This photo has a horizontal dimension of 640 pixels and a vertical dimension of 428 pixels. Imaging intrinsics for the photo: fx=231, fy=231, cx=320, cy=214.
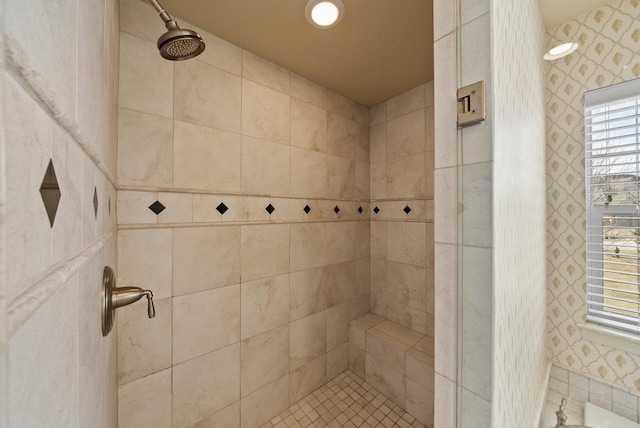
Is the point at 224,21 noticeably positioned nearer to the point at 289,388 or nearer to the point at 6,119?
the point at 6,119

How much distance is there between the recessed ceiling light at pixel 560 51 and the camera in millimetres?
1282

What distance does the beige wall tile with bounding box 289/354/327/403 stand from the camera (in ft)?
5.26

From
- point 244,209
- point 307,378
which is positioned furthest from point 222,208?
point 307,378

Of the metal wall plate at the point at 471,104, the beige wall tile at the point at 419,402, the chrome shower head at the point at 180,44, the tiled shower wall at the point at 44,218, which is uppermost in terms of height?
the chrome shower head at the point at 180,44

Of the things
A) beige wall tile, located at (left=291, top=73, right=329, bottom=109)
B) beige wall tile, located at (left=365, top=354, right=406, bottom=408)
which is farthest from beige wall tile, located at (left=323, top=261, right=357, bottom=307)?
beige wall tile, located at (left=291, top=73, right=329, bottom=109)

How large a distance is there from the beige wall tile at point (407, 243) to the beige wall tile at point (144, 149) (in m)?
1.66

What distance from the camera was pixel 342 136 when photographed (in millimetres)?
1991

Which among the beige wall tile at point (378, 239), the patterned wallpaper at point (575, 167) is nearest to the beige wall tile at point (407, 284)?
the beige wall tile at point (378, 239)

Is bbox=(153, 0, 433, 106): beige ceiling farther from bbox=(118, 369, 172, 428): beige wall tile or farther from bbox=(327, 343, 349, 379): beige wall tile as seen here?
bbox=(327, 343, 349, 379): beige wall tile

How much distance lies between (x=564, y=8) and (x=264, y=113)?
1.75m

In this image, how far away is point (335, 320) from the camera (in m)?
1.88

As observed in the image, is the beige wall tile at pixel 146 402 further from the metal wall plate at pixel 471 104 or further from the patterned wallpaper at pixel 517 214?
the metal wall plate at pixel 471 104

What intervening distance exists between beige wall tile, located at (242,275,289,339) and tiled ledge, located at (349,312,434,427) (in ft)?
2.38

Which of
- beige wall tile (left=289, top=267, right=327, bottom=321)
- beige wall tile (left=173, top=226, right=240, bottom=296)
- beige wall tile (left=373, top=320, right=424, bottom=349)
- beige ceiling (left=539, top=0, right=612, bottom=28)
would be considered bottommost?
Answer: beige wall tile (left=373, top=320, right=424, bottom=349)
